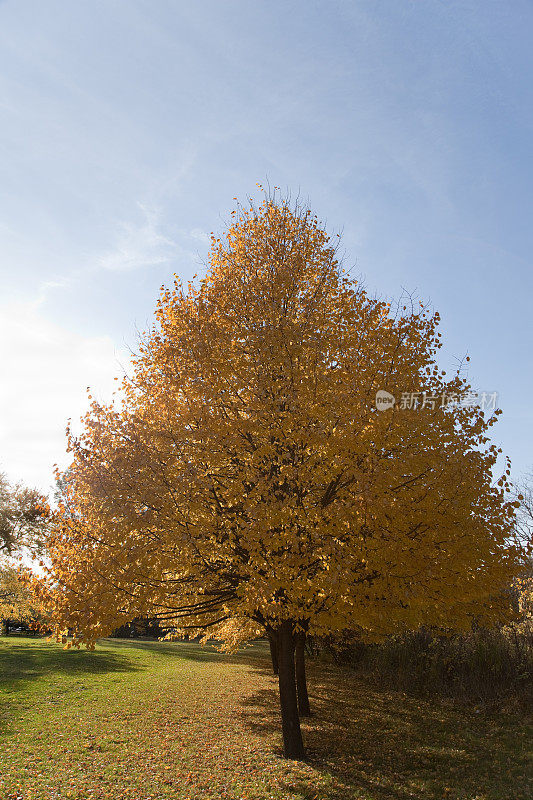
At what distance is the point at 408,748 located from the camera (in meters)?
10.8

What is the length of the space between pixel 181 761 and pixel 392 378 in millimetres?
8732

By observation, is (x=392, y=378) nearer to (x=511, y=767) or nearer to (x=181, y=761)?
(x=511, y=767)

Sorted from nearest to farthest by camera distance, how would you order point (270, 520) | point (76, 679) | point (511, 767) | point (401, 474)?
point (270, 520)
point (401, 474)
point (511, 767)
point (76, 679)

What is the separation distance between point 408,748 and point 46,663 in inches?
745

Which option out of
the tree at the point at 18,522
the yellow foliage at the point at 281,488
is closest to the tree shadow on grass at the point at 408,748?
the yellow foliage at the point at 281,488

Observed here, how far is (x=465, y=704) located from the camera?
579 inches

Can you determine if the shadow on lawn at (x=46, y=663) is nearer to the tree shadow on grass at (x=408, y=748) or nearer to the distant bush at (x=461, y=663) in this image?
the tree shadow on grass at (x=408, y=748)

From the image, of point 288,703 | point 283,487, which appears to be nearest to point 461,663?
point 288,703

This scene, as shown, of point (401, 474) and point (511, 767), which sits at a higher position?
point (401, 474)

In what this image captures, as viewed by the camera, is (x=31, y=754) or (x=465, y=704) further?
(x=465, y=704)

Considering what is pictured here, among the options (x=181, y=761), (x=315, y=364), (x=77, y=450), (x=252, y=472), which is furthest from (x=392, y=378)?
(x=181, y=761)

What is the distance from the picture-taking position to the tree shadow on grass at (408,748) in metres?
8.29

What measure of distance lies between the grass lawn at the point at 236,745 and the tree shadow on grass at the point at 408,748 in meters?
0.03

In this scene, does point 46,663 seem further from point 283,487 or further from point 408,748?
point 283,487
